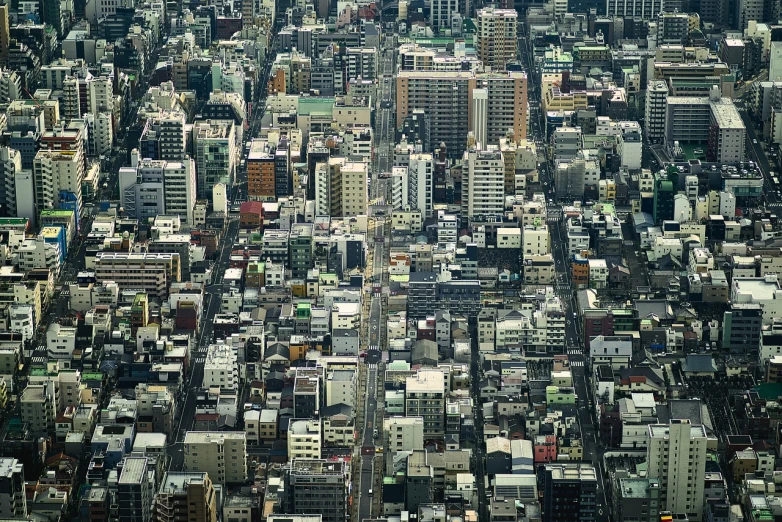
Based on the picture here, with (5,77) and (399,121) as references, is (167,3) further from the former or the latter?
(399,121)

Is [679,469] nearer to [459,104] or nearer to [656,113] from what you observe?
[459,104]

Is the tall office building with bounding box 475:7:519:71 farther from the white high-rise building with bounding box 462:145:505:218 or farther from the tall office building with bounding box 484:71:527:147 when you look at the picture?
the white high-rise building with bounding box 462:145:505:218

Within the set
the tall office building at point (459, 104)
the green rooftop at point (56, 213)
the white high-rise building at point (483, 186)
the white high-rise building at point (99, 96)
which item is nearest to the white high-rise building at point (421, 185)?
the white high-rise building at point (483, 186)

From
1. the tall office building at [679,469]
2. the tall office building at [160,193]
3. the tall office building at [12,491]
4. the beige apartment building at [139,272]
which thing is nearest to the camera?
the tall office building at [12,491]

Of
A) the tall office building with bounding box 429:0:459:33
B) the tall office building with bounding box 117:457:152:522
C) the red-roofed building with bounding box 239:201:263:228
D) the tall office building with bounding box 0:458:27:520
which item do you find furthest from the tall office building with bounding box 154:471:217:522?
the tall office building with bounding box 429:0:459:33

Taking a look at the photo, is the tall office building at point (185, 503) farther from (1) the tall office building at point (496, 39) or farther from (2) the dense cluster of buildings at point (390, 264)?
(1) the tall office building at point (496, 39)

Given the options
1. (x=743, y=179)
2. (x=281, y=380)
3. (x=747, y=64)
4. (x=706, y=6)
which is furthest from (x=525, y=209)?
(x=706, y=6)

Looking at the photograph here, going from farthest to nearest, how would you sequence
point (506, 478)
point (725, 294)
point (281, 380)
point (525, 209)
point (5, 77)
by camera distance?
point (5, 77) → point (525, 209) → point (725, 294) → point (281, 380) → point (506, 478)

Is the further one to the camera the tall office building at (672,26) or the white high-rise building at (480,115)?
the tall office building at (672,26)
